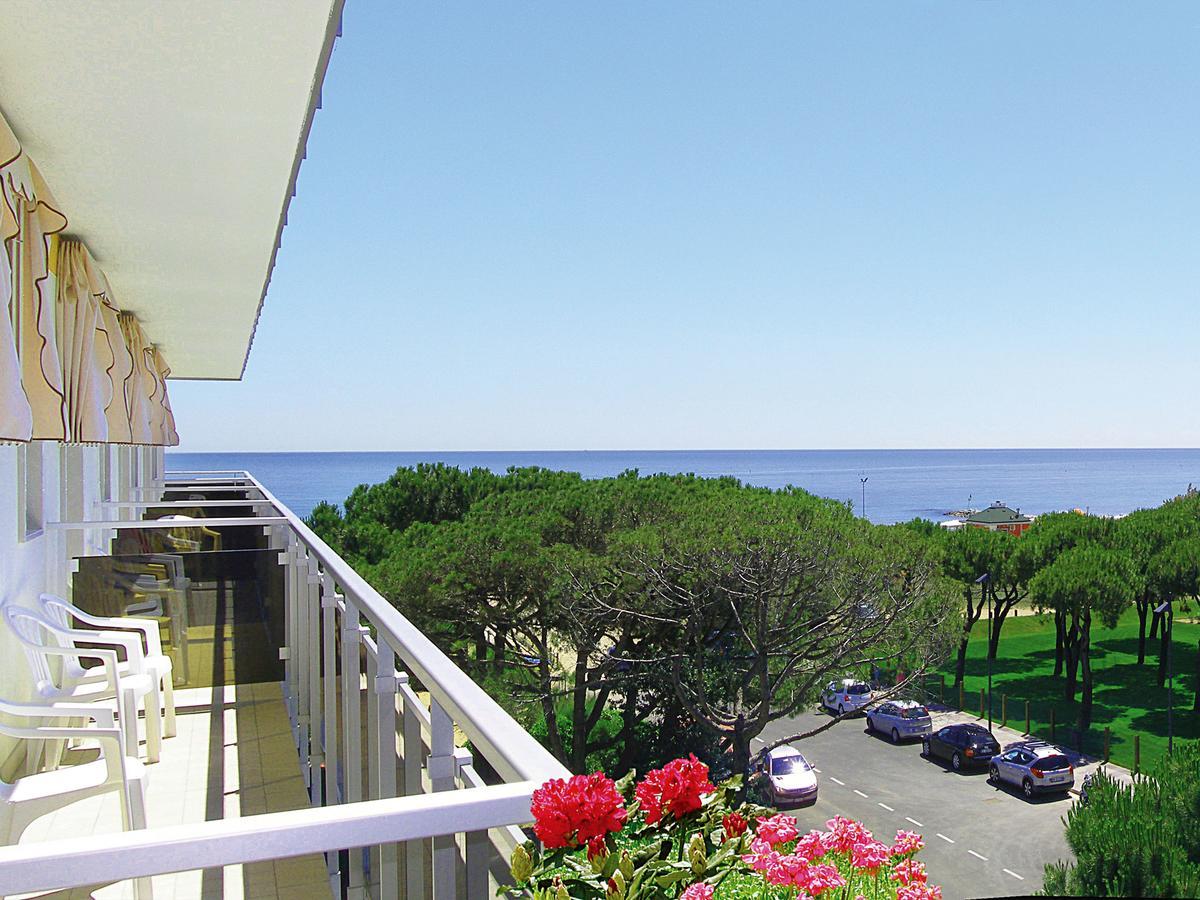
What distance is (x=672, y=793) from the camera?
0.86 m

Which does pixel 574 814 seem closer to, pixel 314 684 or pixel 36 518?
pixel 314 684

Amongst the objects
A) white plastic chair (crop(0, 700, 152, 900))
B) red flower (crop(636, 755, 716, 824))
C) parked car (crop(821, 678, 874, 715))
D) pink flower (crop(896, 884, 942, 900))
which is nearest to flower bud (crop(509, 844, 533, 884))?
red flower (crop(636, 755, 716, 824))

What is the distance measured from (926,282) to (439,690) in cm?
5775

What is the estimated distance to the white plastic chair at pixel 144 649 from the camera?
3.49 m

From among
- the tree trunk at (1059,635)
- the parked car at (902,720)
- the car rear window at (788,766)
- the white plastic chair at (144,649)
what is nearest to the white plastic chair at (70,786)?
the white plastic chair at (144,649)

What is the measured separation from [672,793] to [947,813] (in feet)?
53.9

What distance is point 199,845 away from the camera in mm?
762

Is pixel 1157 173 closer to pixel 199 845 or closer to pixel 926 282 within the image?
pixel 926 282

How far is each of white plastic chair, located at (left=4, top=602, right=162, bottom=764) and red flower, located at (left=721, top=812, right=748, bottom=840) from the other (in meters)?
2.59

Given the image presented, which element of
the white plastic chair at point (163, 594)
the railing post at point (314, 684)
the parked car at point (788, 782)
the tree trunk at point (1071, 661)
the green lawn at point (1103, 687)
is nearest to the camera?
the railing post at point (314, 684)

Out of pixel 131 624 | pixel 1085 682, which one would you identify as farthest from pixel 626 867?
pixel 1085 682

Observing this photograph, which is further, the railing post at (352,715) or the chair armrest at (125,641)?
the chair armrest at (125,641)

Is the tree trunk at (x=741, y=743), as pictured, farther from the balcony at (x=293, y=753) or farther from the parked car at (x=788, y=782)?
the balcony at (x=293, y=753)

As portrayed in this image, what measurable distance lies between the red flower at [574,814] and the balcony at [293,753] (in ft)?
0.30
